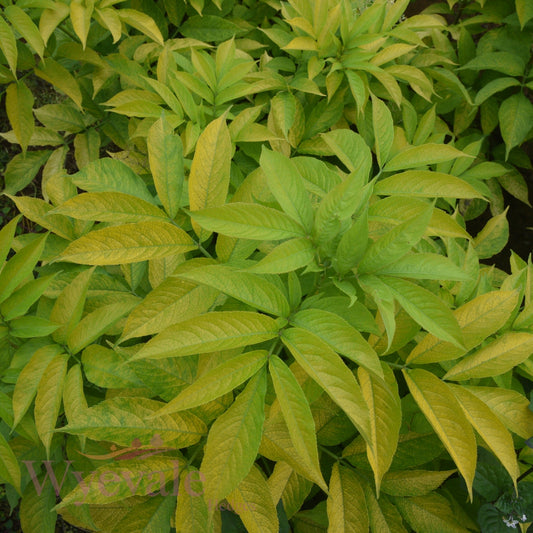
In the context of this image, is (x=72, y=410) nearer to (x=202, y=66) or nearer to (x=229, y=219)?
(x=229, y=219)

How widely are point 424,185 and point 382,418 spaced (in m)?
0.52

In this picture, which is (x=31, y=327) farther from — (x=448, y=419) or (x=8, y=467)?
(x=448, y=419)

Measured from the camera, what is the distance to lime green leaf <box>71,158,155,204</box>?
3.05 feet

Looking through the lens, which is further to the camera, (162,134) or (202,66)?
(202,66)

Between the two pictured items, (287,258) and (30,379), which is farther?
(30,379)

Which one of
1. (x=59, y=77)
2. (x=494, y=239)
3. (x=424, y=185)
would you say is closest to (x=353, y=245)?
(x=424, y=185)

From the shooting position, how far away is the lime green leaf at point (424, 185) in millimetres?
997

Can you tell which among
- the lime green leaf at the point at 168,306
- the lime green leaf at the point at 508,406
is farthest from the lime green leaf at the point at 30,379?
the lime green leaf at the point at 508,406

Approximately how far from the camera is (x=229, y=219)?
71cm

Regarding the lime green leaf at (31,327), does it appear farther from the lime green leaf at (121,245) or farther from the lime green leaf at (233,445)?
the lime green leaf at (233,445)

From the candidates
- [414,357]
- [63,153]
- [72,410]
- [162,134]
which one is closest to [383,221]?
[414,357]

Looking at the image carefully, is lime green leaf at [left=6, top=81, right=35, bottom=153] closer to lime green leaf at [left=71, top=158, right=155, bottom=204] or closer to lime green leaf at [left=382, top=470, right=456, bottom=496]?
lime green leaf at [left=71, top=158, right=155, bottom=204]

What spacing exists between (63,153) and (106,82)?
1.17ft

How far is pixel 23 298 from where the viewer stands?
92 cm
